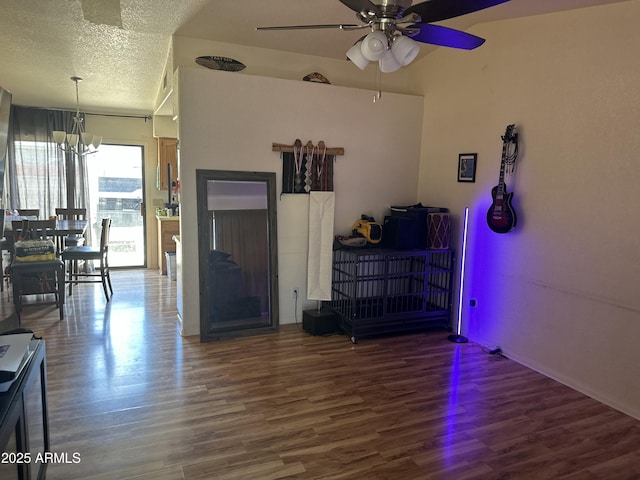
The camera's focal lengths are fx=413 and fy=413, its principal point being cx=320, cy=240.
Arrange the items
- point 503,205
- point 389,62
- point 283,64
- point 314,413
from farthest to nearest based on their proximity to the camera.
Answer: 1. point 283,64
2. point 503,205
3. point 314,413
4. point 389,62

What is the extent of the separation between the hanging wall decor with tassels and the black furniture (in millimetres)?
2747

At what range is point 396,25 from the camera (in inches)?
78.9

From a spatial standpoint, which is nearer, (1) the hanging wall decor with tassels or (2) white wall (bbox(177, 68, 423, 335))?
(2) white wall (bbox(177, 68, 423, 335))

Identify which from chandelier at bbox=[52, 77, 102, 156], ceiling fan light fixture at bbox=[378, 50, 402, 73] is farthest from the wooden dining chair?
ceiling fan light fixture at bbox=[378, 50, 402, 73]

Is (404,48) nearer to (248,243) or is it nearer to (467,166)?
(467,166)

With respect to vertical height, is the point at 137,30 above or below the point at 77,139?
above

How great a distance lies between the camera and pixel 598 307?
9.80ft

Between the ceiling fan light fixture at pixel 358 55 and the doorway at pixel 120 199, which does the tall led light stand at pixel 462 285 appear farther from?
the doorway at pixel 120 199

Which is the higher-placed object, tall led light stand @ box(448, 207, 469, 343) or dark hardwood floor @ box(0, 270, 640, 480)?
tall led light stand @ box(448, 207, 469, 343)

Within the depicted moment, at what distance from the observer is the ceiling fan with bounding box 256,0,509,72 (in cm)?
189

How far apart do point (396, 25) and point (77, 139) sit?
18.7 ft

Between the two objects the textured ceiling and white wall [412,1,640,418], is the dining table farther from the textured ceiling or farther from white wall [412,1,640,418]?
white wall [412,1,640,418]

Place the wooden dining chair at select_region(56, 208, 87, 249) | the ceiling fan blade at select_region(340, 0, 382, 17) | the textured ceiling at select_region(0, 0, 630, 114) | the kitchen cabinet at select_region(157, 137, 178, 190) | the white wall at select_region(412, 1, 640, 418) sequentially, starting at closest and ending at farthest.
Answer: the ceiling fan blade at select_region(340, 0, 382, 17), the white wall at select_region(412, 1, 640, 418), the textured ceiling at select_region(0, 0, 630, 114), the wooden dining chair at select_region(56, 208, 87, 249), the kitchen cabinet at select_region(157, 137, 178, 190)

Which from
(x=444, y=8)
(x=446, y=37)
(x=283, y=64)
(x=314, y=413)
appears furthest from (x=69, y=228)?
(x=444, y=8)
